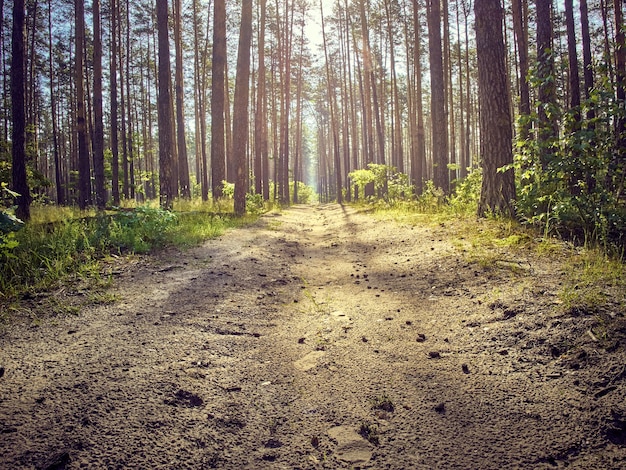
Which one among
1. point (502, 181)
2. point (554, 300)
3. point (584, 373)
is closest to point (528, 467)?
point (584, 373)

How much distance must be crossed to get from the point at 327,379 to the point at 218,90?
14086mm

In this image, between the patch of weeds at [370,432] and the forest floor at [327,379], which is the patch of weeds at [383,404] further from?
the patch of weeds at [370,432]

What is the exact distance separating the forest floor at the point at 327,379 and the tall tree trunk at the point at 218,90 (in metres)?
11.4

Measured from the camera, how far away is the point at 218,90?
14.2 meters

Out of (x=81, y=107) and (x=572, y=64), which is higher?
(x=572, y=64)

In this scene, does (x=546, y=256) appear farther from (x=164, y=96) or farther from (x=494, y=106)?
(x=164, y=96)

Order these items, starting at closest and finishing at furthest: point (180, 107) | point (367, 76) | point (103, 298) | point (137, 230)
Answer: point (103, 298) → point (137, 230) → point (180, 107) → point (367, 76)

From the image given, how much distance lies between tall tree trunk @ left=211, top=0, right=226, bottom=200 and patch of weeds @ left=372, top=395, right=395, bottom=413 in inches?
529

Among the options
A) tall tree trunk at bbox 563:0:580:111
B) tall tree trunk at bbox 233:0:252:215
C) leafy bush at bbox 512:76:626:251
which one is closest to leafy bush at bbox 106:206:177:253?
tall tree trunk at bbox 233:0:252:215

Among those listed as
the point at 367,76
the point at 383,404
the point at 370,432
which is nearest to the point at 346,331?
the point at 383,404

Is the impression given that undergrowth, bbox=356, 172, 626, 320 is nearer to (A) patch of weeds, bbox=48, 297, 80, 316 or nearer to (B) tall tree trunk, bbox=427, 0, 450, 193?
(A) patch of weeds, bbox=48, 297, 80, 316

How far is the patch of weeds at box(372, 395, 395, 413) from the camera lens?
1986 millimetres

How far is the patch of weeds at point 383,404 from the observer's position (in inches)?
78.2

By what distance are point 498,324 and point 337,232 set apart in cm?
707
